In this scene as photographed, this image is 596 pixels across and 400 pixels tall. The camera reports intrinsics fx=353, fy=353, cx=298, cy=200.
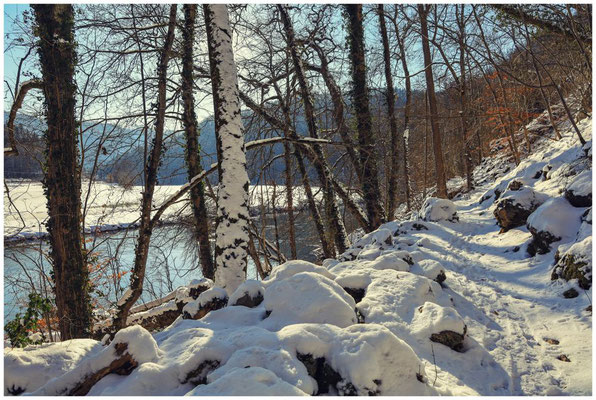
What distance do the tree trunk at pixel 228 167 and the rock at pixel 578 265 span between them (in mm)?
3998

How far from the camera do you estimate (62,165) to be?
523 cm

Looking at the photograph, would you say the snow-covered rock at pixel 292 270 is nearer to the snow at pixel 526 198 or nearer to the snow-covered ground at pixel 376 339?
the snow-covered ground at pixel 376 339

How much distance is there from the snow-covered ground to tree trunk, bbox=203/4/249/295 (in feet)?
3.30

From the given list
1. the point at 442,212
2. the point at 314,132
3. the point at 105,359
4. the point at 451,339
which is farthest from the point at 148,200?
the point at 442,212

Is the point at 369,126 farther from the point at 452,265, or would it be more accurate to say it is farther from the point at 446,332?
the point at 446,332

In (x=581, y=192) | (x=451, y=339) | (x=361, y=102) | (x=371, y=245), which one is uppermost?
(x=361, y=102)

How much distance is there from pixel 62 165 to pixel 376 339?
5.15 m

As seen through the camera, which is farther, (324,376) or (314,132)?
(314,132)

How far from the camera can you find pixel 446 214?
9.31 metres

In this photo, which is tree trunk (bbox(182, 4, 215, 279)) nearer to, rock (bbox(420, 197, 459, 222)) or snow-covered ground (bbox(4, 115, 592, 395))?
snow-covered ground (bbox(4, 115, 592, 395))

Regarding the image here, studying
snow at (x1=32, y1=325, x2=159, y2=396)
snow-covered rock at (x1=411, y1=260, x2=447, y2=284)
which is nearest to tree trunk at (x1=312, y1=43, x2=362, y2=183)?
snow-covered rock at (x1=411, y1=260, x2=447, y2=284)

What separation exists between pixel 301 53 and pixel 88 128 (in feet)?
16.3

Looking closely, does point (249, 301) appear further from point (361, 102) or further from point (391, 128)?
point (391, 128)

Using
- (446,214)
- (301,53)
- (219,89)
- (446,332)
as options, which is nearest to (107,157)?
(219,89)
